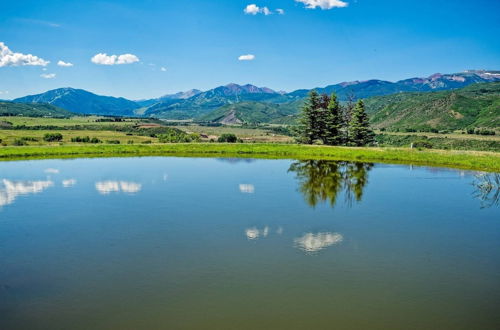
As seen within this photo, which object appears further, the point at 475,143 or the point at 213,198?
the point at 475,143

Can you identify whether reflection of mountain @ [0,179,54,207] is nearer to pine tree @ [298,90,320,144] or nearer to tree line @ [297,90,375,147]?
pine tree @ [298,90,320,144]

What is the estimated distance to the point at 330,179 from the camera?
40.7 meters

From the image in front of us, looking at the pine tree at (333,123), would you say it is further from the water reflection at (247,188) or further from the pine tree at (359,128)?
the water reflection at (247,188)

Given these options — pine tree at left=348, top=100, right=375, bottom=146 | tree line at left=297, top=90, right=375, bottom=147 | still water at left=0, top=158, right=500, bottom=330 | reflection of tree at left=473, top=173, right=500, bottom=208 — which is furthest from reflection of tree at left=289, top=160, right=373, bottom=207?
tree line at left=297, top=90, right=375, bottom=147

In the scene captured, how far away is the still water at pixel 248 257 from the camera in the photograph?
13047 millimetres

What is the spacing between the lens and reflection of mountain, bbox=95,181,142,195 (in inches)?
1318

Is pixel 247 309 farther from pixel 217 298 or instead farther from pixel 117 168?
pixel 117 168

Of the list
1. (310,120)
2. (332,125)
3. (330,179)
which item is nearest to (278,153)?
(310,120)

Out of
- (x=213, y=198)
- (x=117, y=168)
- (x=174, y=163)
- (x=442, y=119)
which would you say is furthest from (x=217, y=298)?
(x=442, y=119)

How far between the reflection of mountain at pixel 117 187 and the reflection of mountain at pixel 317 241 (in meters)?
17.6

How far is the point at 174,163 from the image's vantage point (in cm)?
5412

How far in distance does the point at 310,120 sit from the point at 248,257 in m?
61.0

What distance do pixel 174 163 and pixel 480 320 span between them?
4511 cm

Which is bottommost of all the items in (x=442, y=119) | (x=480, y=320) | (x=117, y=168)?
(x=480, y=320)
